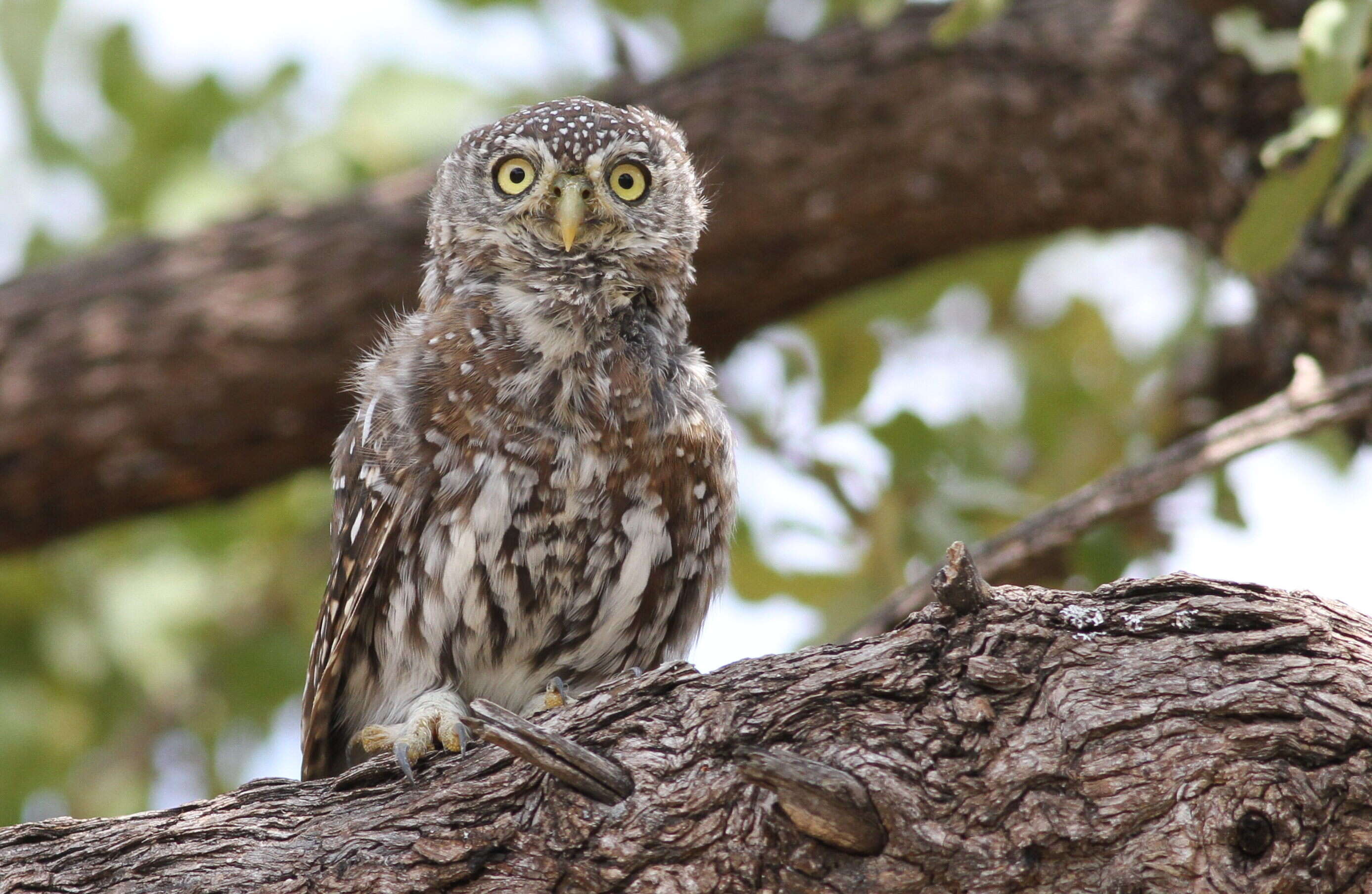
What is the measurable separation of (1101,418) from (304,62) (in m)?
4.03

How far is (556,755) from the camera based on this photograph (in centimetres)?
279

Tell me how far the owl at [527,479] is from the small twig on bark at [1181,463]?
84 centimetres

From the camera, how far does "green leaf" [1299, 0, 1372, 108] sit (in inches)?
147

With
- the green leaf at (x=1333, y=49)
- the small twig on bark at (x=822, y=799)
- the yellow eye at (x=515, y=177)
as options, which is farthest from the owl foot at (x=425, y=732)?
the green leaf at (x=1333, y=49)

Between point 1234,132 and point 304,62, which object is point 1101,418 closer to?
point 1234,132

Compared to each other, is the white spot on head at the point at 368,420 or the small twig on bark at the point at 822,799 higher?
the white spot on head at the point at 368,420

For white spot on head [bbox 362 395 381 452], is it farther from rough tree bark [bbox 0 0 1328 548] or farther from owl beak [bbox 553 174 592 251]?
rough tree bark [bbox 0 0 1328 548]

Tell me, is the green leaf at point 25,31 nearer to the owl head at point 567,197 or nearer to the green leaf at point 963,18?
the owl head at point 567,197

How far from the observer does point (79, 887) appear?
299 centimetres

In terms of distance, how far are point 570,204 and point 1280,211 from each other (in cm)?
201

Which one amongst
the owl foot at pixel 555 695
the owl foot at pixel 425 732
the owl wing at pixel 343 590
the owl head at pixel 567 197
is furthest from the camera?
the owl head at pixel 567 197

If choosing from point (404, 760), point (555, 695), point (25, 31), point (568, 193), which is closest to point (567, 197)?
point (568, 193)

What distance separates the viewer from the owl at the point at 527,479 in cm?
374

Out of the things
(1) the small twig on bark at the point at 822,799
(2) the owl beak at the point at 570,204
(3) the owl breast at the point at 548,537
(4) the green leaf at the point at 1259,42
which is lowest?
(1) the small twig on bark at the point at 822,799
